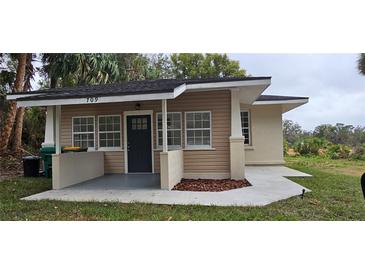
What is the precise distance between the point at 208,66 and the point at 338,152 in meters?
14.7

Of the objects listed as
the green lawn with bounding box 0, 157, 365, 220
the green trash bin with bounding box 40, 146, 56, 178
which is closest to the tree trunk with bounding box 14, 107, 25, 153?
the green trash bin with bounding box 40, 146, 56, 178

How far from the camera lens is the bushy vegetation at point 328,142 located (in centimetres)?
1677

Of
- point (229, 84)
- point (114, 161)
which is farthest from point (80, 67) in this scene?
point (229, 84)

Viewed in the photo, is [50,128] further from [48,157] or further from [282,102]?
[282,102]

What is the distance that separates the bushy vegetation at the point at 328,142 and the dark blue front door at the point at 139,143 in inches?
496

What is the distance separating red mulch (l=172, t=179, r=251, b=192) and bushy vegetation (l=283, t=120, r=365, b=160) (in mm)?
11858

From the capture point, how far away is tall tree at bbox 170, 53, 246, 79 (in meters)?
26.2

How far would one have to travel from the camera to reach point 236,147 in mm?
8109

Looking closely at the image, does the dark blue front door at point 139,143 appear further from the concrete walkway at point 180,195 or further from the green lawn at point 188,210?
the green lawn at point 188,210

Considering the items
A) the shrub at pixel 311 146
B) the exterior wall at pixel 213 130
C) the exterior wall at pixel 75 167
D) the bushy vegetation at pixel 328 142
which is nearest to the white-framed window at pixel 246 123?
the exterior wall at pixel 213 130

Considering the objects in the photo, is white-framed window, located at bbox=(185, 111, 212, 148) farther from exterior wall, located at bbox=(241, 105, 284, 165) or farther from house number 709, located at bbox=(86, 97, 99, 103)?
exterior wall, located at bbox=(241, 105, 284, 165)

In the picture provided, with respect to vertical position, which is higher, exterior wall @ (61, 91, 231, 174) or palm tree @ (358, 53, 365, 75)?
palm tree @ (358, 53, 365, 75)
